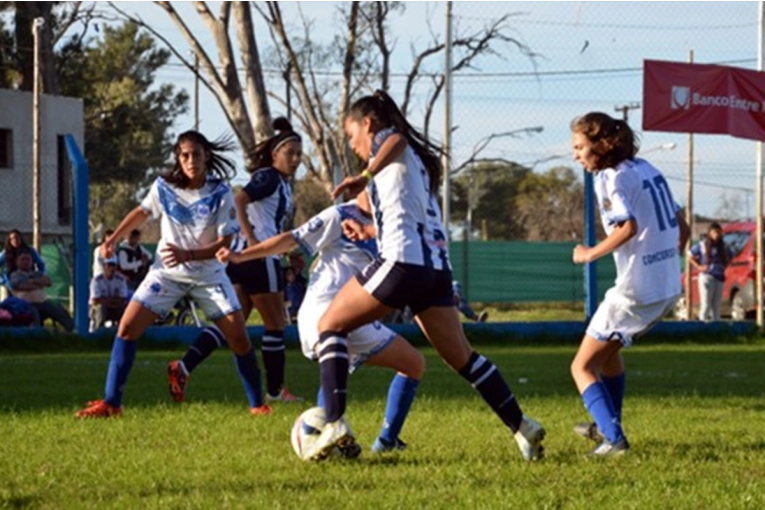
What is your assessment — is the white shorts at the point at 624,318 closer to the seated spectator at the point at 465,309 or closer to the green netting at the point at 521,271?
the seated spectator at the point at 465,309

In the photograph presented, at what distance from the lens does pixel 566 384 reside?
1288cm

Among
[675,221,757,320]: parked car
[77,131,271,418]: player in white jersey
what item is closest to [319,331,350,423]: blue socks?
[77,131,271,418]: player in white jersey

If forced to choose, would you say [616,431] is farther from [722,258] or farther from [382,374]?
[722,258]

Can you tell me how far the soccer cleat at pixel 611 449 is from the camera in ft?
24.5

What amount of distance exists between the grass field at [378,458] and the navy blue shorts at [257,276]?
79cm

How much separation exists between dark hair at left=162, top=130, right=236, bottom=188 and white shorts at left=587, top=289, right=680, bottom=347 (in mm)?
3141

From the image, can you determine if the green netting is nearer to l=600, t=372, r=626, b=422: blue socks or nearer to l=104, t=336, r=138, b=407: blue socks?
l=104, t=336, r=138, b=407: blue socks

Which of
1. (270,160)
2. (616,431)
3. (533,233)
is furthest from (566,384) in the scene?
(533,233)

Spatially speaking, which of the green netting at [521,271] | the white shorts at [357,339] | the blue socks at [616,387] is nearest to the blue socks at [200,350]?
the white shorts at [357,339]

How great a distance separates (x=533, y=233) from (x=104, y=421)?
173 feet

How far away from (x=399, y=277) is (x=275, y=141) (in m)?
4.04

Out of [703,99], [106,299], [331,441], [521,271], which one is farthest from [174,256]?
[521,271]

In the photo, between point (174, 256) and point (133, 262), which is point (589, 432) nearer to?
point (174, 256)

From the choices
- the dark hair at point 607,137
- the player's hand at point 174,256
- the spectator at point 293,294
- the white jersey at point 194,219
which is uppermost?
the dark hair at point 607,137
